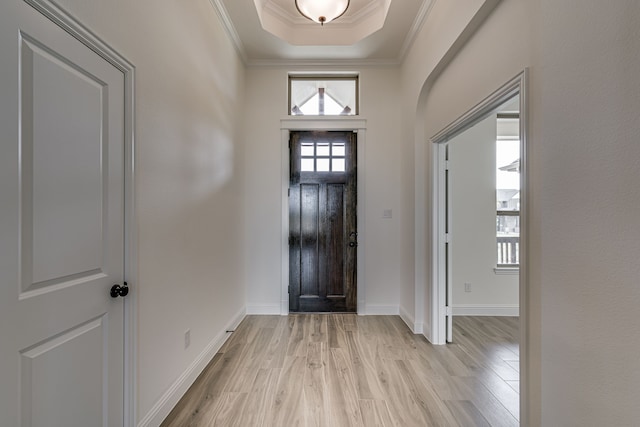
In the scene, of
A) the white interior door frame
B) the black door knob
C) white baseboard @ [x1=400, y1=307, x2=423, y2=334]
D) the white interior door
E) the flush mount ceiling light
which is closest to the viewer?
the white interior door

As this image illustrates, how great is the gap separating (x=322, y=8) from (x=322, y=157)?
1696 mm

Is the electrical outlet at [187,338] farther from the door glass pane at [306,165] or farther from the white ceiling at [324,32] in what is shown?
the white ceiling at [324,32]

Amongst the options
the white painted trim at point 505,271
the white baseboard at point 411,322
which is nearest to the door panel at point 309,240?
the white baseboard at point 411,322

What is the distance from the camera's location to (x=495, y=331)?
3.19 m

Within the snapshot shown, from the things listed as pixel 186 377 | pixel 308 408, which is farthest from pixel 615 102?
pixel 186 377

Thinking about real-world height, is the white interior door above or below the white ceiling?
below

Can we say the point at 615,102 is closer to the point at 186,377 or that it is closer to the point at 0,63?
the point at 0,63

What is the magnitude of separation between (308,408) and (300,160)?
2.78m

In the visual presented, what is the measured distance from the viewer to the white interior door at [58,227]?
2.99 feet

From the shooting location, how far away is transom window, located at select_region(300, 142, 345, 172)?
12.4 feet

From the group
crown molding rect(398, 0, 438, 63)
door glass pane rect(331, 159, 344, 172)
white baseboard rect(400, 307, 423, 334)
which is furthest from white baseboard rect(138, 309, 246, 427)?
crown molding rect(398, 0, 438, 63)

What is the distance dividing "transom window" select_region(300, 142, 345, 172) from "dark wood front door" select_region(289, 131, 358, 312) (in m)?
0.01

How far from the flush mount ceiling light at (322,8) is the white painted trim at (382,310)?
129 inches

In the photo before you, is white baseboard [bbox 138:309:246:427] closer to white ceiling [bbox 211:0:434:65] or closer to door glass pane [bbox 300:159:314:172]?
door glass pane [bbox 300:159:314:172]
